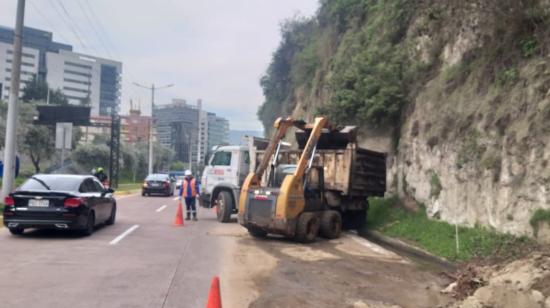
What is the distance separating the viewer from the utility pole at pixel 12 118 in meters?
17.5

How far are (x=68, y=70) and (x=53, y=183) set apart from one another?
534 feet

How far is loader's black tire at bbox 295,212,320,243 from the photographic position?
1375 centimetres

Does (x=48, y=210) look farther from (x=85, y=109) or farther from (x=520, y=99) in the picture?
(x=85, y=109)

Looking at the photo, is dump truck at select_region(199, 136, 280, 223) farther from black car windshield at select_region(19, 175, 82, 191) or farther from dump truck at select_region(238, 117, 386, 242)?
black car windshield at select_region(19, 175, 82, 191)

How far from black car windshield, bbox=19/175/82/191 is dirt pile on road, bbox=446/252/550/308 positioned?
29.7ft

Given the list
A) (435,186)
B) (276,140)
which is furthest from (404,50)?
(276,140)

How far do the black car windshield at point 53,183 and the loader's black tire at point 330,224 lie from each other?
6.32 meters

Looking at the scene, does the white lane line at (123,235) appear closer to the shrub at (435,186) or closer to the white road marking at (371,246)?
the white road marking at (371,246)

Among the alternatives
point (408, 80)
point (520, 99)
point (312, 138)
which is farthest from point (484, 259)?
point (408, 80)

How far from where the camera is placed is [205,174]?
19578 millimetres

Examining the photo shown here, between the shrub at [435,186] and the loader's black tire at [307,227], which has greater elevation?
the shrub at [435,186]

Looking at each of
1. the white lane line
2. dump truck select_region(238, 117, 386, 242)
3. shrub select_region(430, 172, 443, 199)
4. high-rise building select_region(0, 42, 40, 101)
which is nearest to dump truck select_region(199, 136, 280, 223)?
dump truck select_region(238, 117, 386, 242)

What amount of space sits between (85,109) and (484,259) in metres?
39.6

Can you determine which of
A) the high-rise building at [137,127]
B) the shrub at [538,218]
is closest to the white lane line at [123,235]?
the shrub at [538,218]
